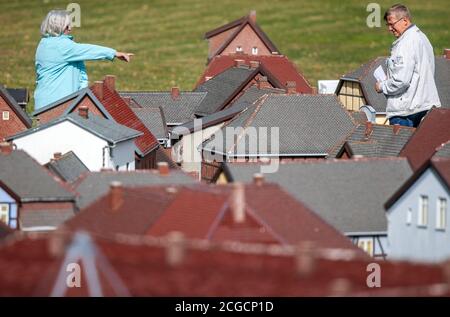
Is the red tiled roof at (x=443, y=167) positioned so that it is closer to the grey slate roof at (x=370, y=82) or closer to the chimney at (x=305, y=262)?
the chimney at (x=305, y=262)

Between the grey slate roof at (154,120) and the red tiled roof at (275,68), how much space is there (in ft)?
26.0

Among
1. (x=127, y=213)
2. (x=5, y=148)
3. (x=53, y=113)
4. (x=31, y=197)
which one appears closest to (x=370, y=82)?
(x=53, y=113)

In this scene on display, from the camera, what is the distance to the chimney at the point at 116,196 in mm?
32406

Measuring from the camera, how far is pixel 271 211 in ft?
104

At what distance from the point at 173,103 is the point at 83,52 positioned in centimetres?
2715

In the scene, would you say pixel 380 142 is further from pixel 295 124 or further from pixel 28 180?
pixel 28 180

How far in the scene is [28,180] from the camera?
37.8 meters

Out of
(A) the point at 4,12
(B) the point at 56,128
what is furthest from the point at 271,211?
(A) the point at 4,12

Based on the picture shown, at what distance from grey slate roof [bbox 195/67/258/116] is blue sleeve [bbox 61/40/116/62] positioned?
2377 centimetres

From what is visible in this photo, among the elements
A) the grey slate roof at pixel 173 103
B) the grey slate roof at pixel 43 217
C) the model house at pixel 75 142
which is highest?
the grey slate roof at pixel 173 103

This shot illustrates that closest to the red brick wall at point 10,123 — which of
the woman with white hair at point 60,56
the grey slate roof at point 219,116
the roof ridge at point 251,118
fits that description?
the roof ridge at point 251,118

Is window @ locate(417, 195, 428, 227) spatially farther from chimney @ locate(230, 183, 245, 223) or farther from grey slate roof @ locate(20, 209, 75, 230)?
grey slate roof @ locate(20, 209, 75, 230)

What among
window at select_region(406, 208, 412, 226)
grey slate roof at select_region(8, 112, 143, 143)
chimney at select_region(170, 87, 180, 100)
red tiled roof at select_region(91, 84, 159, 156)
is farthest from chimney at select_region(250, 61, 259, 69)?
window at select_region(406, 208, 412, 226)
